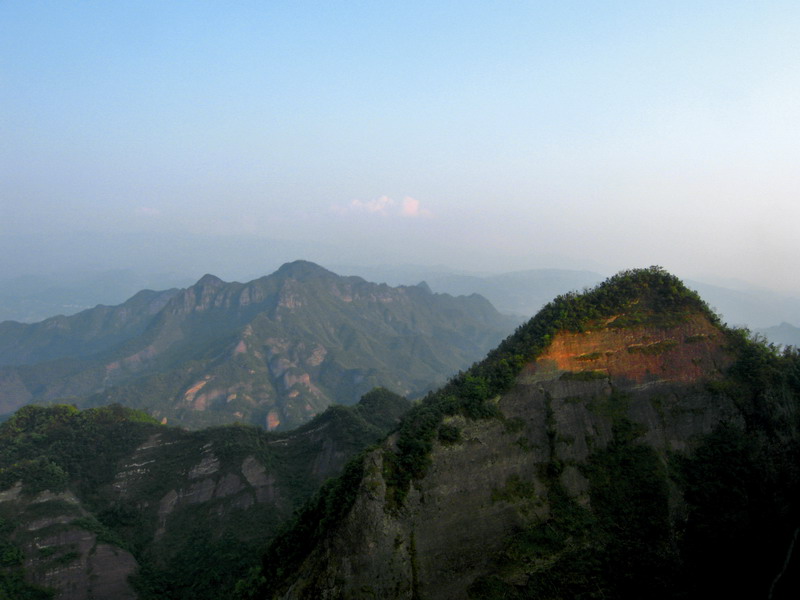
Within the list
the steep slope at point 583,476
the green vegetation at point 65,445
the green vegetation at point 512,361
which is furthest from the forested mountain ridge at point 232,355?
the steep slope at point 583,476

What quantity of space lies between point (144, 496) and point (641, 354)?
48337 millimetres

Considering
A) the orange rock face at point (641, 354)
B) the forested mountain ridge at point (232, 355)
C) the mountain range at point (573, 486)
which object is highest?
the orange rock face at point (641, 354)

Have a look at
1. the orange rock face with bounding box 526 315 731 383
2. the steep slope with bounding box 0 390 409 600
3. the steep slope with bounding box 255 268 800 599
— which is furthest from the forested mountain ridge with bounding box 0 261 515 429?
the orange rock face with bounding box 526 315 731 383

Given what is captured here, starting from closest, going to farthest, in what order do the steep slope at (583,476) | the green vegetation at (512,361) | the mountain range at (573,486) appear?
the mountain range at (573,486) → the steep slope at (583,476) → the green vegetation at (512,361)

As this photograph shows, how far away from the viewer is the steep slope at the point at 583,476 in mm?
19703

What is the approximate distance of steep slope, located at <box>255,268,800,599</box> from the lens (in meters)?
19.7

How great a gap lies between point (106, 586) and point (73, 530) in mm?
5830

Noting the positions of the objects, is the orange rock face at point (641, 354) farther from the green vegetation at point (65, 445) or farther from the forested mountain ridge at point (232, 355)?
the forested mountain ridge at point (232, 355)

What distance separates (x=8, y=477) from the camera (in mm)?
40719

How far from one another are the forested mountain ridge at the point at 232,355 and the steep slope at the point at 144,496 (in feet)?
197

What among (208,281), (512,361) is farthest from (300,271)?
(512,361)

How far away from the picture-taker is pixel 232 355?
131 meters

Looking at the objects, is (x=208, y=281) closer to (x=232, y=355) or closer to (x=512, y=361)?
(x=232, y=355)

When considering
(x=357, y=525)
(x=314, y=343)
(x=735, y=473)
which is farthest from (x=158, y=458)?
(x=314, y=343)
